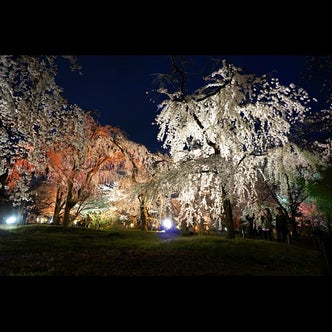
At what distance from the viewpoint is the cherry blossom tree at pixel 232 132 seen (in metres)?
7.56

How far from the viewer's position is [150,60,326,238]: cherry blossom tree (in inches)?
298

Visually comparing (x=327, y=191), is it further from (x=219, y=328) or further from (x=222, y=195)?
(x=219, y=328)

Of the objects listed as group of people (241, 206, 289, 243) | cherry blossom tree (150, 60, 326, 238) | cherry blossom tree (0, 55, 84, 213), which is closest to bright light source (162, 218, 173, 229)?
group of people (241, 206, 289, 243)

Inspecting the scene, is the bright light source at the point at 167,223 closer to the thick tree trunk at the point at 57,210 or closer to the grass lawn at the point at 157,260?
the grass lawn at the point at 157,260

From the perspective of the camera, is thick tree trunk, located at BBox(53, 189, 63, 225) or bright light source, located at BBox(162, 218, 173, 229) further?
thick tree trunk, located at BBox(53, 189, 63, 225)

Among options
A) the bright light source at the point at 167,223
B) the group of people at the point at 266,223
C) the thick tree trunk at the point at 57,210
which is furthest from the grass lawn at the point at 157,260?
the thick tree trunk at the point at 57,210

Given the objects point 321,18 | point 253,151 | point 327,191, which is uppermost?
point 253,151

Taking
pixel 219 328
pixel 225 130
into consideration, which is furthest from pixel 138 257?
pixel 225 130

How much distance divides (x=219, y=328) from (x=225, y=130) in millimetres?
6741

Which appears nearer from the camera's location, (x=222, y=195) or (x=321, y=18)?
(x=321, y=18)

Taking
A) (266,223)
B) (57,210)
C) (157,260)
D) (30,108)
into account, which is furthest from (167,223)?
(30,108)

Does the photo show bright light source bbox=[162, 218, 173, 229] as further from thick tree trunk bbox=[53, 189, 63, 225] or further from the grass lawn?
thick tree trunk bbox=[53, 189, 63, 225]

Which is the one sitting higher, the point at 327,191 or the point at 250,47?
the point at 250,47

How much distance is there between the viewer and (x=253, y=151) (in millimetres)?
8375
